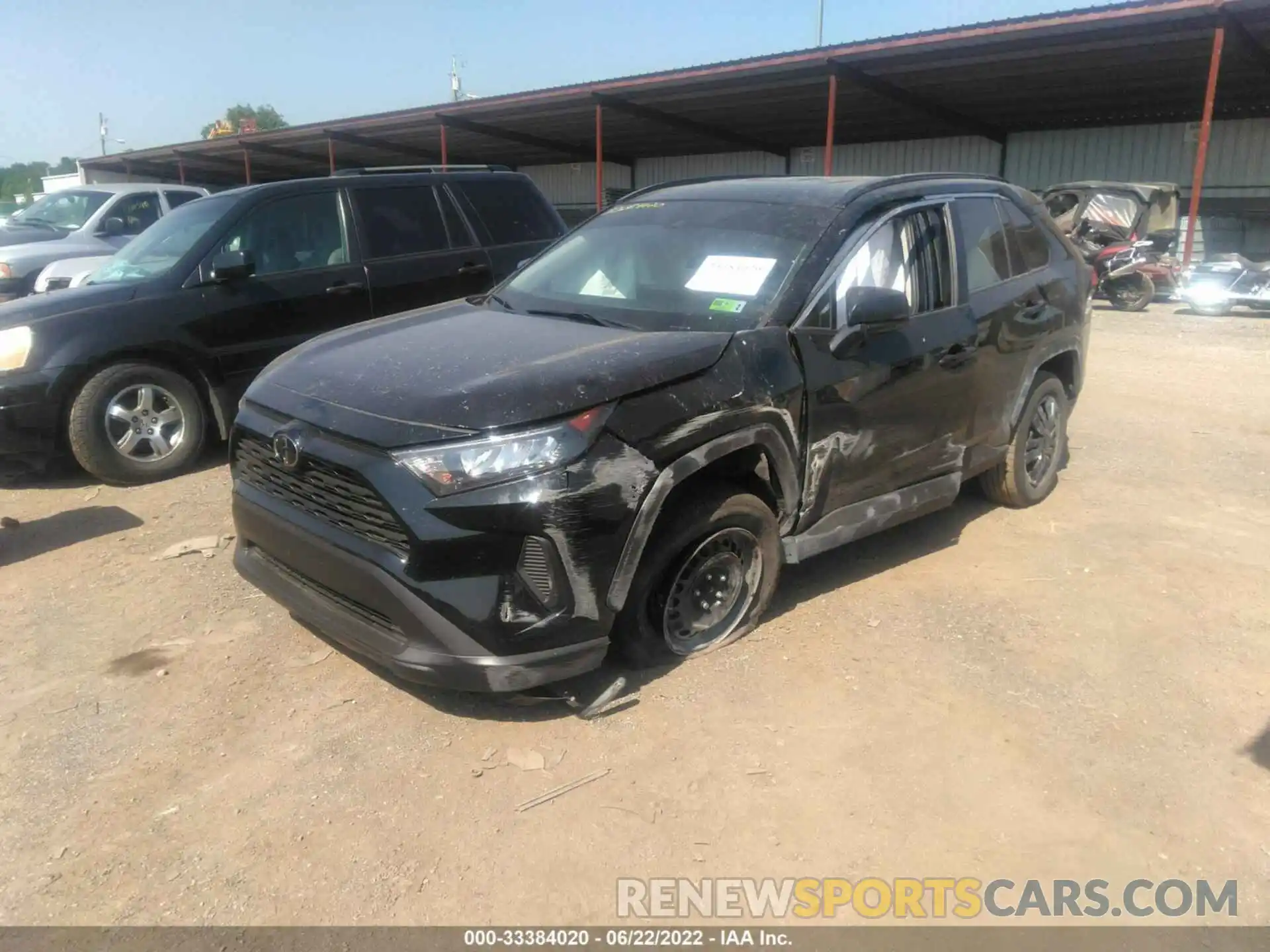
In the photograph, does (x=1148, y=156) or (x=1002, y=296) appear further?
(x=1148, y=156)

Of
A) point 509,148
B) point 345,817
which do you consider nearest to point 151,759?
point 345,817

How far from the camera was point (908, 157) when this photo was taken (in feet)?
83.7

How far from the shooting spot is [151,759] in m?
3.08

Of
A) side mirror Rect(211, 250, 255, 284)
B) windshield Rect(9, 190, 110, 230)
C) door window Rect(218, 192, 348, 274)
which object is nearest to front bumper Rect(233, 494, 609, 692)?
side mirror Rect(211, 250, 255, 284)

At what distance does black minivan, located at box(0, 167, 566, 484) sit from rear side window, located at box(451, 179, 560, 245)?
0.7 inches

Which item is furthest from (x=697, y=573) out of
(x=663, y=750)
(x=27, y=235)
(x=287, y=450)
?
(x=27, y=235)

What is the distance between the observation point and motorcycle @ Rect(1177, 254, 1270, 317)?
1301 centimetres

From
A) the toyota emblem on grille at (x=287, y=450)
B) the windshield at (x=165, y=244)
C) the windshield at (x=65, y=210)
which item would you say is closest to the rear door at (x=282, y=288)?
the windshield at (x=165, y=244)

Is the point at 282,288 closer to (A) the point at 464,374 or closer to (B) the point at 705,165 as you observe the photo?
(A) the point at 464,374

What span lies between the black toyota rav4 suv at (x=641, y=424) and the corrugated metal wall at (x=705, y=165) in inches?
899

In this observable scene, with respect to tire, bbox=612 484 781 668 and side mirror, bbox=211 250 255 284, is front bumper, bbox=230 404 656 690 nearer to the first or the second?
tire, bbox=612 484 781 668

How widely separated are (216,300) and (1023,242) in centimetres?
495

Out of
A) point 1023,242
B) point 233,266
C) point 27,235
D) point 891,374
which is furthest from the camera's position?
point 27,235

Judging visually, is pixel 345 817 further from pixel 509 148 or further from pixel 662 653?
pixel 509 148
